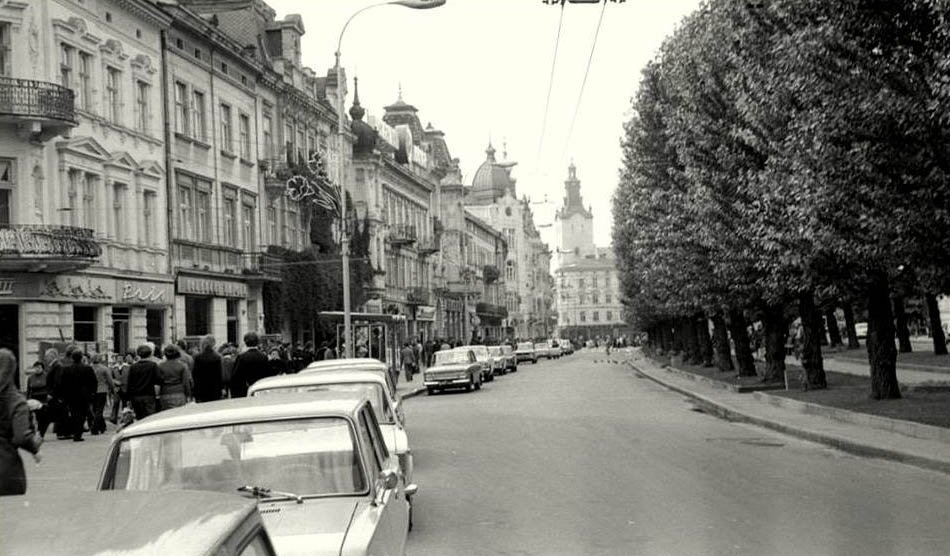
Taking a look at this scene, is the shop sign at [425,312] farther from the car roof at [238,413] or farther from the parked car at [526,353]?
the car roof at [238,413]

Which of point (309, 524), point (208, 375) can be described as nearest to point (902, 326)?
point (208, 375)

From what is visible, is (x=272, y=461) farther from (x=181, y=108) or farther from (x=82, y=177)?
(x=181, y=108)

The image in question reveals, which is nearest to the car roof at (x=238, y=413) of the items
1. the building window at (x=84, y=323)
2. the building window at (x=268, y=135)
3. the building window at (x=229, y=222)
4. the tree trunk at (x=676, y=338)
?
the building window at (x=84, y=323)

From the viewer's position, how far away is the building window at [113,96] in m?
32.7

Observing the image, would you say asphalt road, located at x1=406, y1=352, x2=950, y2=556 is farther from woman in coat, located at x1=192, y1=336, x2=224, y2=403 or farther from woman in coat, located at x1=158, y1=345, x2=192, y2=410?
woman in coat, located at x1=158, y1=345, x2=192, y2=410

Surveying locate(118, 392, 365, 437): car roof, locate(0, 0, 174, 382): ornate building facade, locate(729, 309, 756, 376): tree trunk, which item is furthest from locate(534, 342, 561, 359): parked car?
locate(118, 392, 365, 437): car roof

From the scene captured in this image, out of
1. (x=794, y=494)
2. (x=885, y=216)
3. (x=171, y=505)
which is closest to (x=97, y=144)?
(x=885, y=216)

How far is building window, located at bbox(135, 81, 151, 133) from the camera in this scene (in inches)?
1375

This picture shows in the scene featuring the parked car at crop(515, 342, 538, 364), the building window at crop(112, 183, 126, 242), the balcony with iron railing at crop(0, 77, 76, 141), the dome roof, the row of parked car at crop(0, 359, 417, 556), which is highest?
the dome roof

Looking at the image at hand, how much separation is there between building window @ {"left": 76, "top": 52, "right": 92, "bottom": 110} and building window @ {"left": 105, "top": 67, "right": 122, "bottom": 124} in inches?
44.1

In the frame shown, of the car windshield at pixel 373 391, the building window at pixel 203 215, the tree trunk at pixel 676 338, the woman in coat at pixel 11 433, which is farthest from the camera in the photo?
the tree trunk at pixel 676 338

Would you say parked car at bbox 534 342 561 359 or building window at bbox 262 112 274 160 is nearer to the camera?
building window at bbox 262 112 274 160

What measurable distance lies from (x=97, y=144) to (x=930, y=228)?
22.8 metres

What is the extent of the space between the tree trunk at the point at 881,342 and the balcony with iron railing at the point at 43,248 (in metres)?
18.3
